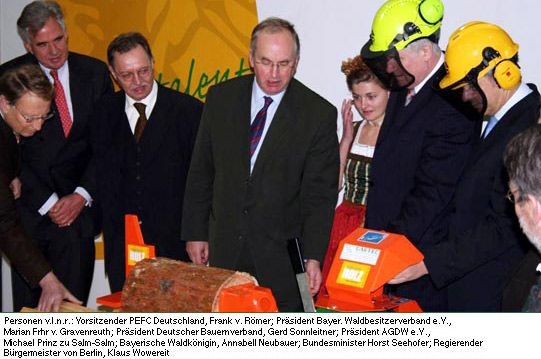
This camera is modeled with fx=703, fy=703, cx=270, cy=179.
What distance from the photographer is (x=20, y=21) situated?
417 centimetres

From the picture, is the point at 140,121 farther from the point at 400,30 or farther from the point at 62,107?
the point at 400,30

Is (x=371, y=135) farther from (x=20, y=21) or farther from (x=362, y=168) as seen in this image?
(x=20, y=21)

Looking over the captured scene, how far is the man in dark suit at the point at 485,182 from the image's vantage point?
265cm

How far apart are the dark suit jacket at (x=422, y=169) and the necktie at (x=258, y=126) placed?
55cm

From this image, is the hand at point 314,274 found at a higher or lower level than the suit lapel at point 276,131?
lower

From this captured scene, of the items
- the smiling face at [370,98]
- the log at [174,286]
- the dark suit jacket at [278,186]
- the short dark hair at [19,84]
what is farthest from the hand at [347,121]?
the log at [174,286]

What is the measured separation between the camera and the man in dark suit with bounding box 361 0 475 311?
292 centimetres

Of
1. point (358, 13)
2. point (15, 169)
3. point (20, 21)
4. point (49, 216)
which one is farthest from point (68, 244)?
point (358, 13)

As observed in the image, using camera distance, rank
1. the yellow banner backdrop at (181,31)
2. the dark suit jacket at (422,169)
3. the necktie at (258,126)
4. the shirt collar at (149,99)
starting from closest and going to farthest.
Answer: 1. the dark suit jacket at (422,169)
2. the necktie at (258,126)
3. the shirt collar at (149,99)
4. the yellow banner backdrop at (181,31)

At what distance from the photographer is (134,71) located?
3711 mm

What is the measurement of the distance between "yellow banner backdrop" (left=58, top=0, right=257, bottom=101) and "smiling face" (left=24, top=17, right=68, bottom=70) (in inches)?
36.0

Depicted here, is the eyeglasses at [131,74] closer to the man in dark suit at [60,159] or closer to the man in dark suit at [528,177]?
the man in dark suit at [60,159]

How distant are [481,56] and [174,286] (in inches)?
56.8
